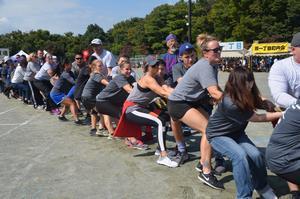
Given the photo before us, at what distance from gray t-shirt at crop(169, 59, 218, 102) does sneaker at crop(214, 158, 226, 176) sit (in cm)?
92

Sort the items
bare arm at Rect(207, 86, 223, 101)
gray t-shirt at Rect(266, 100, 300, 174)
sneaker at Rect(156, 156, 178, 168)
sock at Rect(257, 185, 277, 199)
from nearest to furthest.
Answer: gray t-shirt at Rect(266, 100, 300, 174), sock at Rect(257, 185, 277, 199), bare arm at Rect(207, 86, 223, 101), sneaker at Rect(156, 156, 178, 168)

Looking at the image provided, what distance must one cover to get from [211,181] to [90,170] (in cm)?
184

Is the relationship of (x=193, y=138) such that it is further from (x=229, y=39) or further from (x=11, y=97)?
(x=229, y=39)

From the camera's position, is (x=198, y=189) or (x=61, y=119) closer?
(x=198, y=189)

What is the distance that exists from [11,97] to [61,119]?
902 cm

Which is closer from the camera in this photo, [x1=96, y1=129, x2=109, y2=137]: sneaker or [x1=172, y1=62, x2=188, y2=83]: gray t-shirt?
[x1=172, y1=62, x2=188, y2=83]: gray t-shirt

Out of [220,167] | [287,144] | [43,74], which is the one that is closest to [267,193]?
[287,144]

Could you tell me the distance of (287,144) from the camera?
12.8 feet

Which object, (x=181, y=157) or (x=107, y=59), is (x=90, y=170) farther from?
(x=107, y=59)

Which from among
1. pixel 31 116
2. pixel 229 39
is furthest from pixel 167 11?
pixel 31 116

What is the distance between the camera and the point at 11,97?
1912 cm

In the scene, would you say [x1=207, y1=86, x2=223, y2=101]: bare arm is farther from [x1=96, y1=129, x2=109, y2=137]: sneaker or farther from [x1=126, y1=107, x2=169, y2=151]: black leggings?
[x1=96, y1=129, x2=109, y2=137]: sneaker

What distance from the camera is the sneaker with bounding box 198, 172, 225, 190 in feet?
16.6

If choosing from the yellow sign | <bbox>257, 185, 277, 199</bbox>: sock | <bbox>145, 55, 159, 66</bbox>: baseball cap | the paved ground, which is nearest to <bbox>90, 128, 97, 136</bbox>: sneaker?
the paved ground
